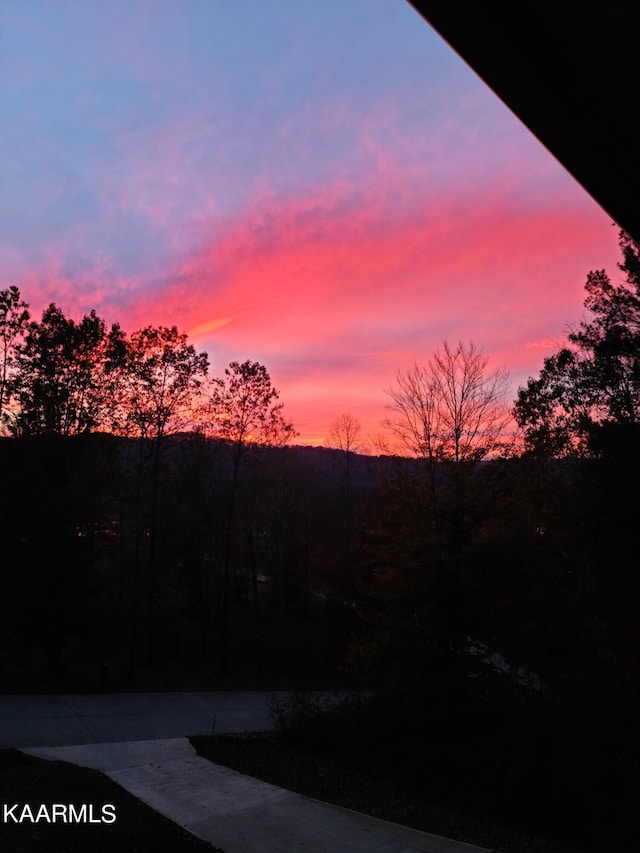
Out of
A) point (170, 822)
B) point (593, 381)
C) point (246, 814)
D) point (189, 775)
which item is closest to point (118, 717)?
point (189, 775)

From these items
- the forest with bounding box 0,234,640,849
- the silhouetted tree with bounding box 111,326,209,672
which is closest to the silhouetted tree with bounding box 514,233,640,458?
the forest with bounding box 0,234,640,849

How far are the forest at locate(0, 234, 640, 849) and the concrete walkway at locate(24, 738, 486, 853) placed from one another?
98.5 inches

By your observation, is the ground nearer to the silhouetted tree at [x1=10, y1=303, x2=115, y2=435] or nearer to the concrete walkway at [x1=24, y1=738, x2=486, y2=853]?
the concrete walkway at [x1=24, y1=738, x2=486, y2=853]

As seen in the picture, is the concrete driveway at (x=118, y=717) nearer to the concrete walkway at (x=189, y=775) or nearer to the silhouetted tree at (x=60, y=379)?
the concrete walkway at (x=189, y=775)

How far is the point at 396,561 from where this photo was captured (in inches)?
411

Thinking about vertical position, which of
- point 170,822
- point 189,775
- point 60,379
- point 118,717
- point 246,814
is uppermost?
point 60,379

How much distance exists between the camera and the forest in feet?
29.1

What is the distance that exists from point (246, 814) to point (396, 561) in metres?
4.82

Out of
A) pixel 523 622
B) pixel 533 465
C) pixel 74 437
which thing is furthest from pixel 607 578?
pixel 74 437

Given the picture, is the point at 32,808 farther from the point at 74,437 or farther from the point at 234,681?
the point at 234,681

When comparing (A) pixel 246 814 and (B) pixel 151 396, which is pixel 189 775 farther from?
(B) pixel 151 396

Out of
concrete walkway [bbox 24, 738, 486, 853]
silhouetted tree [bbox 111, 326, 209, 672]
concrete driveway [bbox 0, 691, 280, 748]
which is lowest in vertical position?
concrete driveway [bbox 0, 691, 280, 748]

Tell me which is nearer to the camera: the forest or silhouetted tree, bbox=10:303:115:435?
the forest

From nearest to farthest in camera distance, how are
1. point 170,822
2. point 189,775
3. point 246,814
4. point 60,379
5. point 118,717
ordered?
point 170,822
point 246,814
point 189,775
point 118,717
point 60,379
